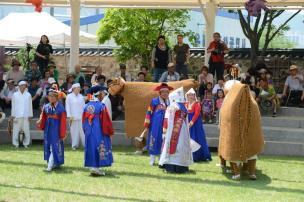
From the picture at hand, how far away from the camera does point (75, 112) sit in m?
16.3

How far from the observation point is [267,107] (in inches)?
675

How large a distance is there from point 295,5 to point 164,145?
8258mm

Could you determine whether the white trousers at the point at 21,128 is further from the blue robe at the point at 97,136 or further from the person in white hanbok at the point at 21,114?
the blue robe at the point at 97,136

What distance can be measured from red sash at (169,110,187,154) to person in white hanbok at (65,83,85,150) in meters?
4.10

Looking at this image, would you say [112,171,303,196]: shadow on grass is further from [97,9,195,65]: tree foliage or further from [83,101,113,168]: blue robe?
[97,9,195,65]: tree foliage

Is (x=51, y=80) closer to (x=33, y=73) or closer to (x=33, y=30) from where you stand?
(x=33, y=73)

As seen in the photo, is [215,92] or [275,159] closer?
[275,159]

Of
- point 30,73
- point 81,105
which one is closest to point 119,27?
point 30,73

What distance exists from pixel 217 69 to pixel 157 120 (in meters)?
5.33

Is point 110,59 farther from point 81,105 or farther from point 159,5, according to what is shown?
point 81,105

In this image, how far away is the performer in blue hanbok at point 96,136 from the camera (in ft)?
39.3

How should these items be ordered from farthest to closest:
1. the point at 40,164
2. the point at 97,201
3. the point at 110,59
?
the point at 110,59, the point at 40,164, the point at 97,201

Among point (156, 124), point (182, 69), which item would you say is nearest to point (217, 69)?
point (182, 69)

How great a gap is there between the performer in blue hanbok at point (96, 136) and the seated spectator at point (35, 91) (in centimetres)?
593
